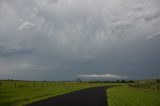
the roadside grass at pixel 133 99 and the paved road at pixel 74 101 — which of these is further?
the roadside grass at pixel 133 99

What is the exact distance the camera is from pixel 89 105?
24203 millimetres

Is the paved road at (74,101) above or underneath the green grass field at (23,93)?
underneath

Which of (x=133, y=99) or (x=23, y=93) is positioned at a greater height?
(x=23, y=93)

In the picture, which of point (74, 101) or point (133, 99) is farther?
point (133, 99)

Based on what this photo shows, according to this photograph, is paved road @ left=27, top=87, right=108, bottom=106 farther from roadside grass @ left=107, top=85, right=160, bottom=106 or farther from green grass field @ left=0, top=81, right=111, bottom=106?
green grass field @ left=0, top=81, right=111, bottom=106

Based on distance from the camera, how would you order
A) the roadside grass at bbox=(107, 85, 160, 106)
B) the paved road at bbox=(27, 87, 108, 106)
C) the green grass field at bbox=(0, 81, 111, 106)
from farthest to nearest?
1. the green grass field at bbox=(0, 81, 111, 106)
2. the roadside grass at bbox=(107, 85, 160, 106)
3. the paved road at bbox=(27, 87, 108, 106)

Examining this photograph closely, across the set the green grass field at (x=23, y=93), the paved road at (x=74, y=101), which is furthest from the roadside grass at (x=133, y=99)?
the green grass field at (x=23, y=93)

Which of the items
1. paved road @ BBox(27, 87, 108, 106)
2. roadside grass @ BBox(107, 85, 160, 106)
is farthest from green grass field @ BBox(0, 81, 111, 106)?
roadside grass @ BBox(107, 85, 160, 106)

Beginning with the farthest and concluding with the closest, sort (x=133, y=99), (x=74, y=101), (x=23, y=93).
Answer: (x=23, y=93) → (x=133, y=99) → (x=74, y=101)

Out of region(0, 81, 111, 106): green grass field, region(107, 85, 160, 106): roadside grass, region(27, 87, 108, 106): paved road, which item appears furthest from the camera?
region(0, 81, 111, 106): green grass field

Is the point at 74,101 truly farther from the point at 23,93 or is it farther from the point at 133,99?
the point at 23,93

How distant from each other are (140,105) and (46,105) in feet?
32.4

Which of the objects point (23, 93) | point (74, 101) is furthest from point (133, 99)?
point (23, 93)

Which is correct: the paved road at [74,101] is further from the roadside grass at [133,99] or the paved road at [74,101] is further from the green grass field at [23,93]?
the green grass field at [23,93]
